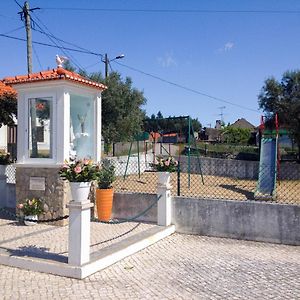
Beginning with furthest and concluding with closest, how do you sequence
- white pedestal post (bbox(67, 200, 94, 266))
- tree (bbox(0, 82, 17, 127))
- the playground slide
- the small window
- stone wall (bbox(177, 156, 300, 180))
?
stone wall (bbox(177, 156, 300, 180))
the playground slide
tree (bbox(0, 82, 17, 127))
the small window
white pedestal post (bbox(67, 200, 94, 266))

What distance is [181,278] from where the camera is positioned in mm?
5484

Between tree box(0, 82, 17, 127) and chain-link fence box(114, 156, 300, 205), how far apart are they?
4.20 metres

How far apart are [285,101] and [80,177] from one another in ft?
65.4

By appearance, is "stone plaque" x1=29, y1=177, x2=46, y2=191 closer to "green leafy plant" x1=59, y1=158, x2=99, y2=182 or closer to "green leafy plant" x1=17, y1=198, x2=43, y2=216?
"green leafy plant" x1=17, y1=198, x2=43, y2=216

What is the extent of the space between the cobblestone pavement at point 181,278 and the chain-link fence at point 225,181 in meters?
2.33

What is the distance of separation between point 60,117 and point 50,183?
4.67ft

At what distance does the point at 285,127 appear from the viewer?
22.7 meters

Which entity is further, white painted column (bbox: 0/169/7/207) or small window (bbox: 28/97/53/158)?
white painted column (bbox: 0/169/7/207)

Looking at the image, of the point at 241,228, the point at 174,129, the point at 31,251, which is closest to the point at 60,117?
the point at 31,251

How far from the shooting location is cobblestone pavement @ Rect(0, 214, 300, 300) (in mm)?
4855

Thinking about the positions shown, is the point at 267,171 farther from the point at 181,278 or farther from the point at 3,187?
the point at 181,278

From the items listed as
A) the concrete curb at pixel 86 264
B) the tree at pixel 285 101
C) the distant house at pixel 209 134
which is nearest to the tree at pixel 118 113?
the tree at pixel 285 101

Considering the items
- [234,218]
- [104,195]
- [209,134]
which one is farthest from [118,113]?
[209,134]

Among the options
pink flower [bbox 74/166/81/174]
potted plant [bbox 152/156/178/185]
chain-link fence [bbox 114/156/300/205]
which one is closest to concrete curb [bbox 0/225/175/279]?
pink flower [bbox 74/166/81/174]
